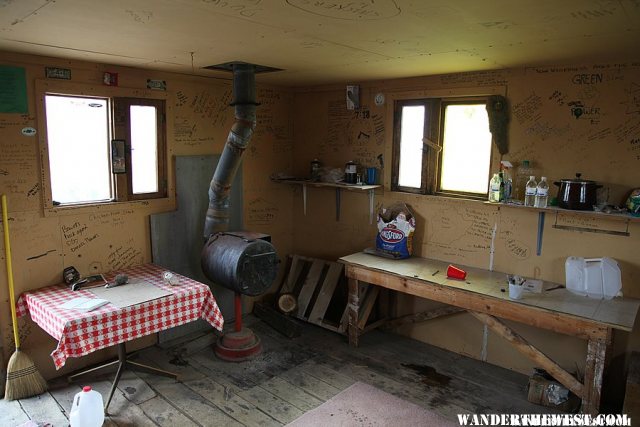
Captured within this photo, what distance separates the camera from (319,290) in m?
4.62

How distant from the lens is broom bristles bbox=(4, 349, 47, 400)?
314cm

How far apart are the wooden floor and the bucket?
870mm

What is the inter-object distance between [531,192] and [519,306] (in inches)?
33.7

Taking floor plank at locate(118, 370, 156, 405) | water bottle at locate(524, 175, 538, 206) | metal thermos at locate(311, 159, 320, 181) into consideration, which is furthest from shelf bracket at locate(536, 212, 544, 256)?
floor plank at locate(118, 370, 156, 405)

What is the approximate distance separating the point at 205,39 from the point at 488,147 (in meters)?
2.34

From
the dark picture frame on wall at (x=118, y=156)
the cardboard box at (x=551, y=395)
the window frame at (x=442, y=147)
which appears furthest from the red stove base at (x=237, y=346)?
the cardboard box at (x=551, y=395)

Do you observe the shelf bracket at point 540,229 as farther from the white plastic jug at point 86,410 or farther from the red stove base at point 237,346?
the white plastic jug at point 86,410

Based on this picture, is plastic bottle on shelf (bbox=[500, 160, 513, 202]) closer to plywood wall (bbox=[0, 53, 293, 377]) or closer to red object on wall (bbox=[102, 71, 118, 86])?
plywood wall (bbox=[0, 53, 293, 377])

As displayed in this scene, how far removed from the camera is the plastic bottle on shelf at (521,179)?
350 centimetres

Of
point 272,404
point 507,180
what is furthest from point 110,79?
point 507,180

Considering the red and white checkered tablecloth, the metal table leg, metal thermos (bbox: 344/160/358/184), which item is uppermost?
metal thermos (bbox: 344/160/358/184)

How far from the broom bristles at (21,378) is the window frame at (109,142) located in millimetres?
1011

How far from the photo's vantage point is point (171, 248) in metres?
4.05

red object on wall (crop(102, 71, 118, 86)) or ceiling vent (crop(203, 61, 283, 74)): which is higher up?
ceiling vent (crop(203, 61, 283, 74))
